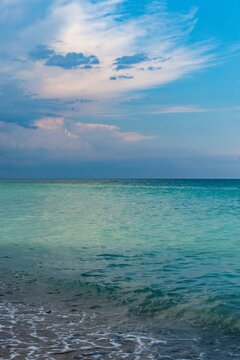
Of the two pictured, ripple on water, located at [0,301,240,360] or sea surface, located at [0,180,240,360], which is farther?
sea surface, located at [0,180,240,360]

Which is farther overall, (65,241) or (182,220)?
(182,220)

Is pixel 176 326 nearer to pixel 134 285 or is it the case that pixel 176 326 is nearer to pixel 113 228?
pixel 134 285

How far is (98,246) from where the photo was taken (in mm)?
22219

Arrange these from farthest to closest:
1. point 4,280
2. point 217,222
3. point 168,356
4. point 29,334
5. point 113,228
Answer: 1. point 217,222
2. point 113,228
3. point 4,280
4. point 29,334
5. point 168,356

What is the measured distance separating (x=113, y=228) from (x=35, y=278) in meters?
15.5

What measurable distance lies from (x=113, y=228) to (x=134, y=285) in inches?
655

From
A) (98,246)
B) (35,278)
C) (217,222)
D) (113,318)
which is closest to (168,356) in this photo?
(113,318)

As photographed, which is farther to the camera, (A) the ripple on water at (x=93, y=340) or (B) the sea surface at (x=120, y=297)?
(B) the sea surface at (x=120, y=297)

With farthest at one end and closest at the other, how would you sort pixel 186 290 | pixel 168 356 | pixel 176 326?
pixel 186 290 → pixel 176 326 → pixel 168 356

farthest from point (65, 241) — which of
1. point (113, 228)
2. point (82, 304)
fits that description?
point (82, 304)

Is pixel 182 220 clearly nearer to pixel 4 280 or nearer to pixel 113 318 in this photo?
pixel 4 280

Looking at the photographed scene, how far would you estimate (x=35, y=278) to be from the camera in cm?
1505

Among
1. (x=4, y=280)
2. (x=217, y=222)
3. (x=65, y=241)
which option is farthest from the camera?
(x=217, y=222)

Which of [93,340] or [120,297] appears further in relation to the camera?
[120,297]
